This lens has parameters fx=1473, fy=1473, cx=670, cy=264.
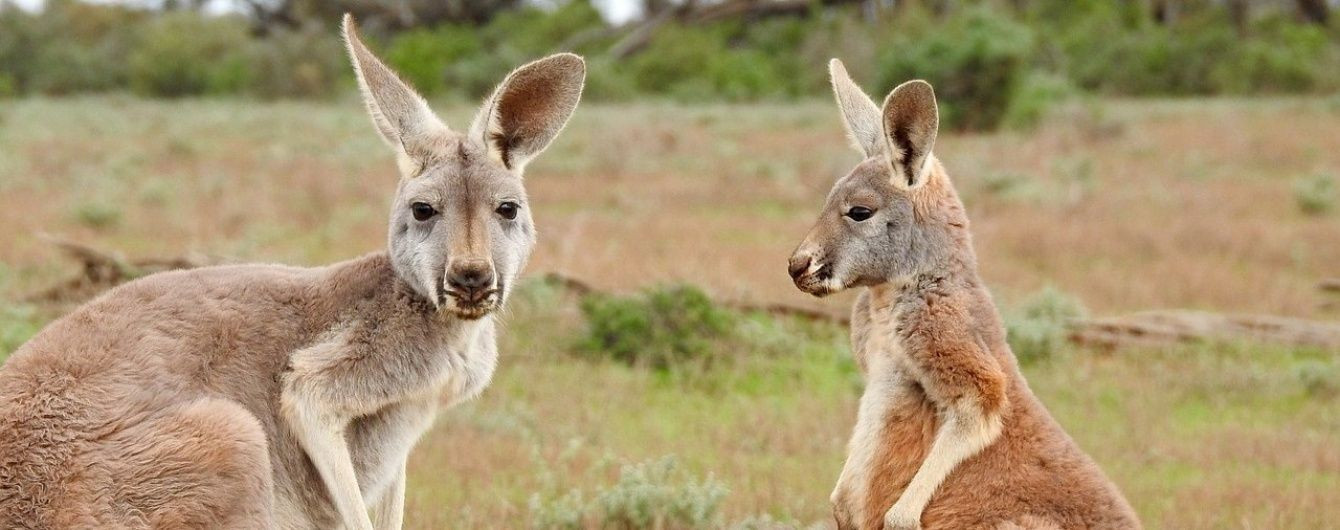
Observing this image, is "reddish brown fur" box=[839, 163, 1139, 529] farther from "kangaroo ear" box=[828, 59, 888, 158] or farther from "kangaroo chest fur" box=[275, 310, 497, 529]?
"kangaroo chest fur" box=[275, 310, 497, 529]

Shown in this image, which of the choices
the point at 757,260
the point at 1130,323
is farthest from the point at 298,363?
the point at 757,260

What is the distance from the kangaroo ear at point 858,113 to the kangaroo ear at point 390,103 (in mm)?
1343

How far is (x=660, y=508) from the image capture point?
19.2ft

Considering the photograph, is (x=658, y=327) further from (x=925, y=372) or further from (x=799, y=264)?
(x=925, y=372)

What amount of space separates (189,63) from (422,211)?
1519 inches

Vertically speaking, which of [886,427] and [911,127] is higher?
[911,127]

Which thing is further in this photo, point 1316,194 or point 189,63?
point 189,63

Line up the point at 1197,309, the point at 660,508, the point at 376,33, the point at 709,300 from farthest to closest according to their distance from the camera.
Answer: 1. the point at 376,33
2. the point at 1197,309
3. the point at 709,300
4. the point at 660,508

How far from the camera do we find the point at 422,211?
434 cm

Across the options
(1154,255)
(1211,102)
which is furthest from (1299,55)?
(1154,255)

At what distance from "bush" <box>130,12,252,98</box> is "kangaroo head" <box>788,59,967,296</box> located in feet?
116

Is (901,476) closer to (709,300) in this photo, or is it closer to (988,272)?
(709,300)

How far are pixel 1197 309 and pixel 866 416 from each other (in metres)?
6.98

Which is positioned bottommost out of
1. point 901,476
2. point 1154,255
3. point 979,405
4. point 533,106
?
point 1154,255
